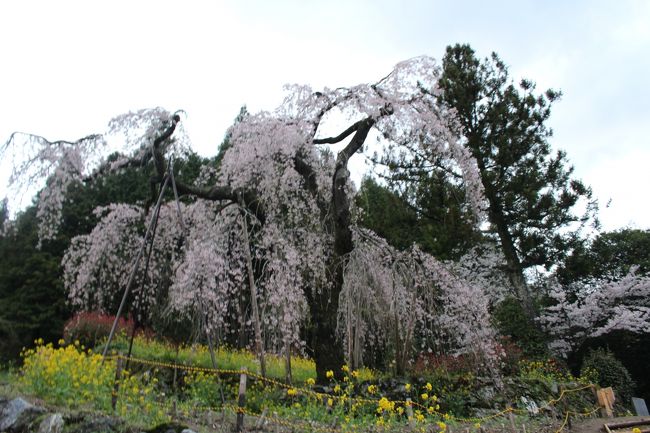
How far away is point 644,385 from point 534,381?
752 cm

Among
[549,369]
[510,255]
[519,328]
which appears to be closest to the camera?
[549,369]

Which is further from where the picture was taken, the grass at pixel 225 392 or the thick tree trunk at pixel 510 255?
the thick tree trunk at pixel 510 255

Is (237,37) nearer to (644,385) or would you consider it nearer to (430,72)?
(430,72)

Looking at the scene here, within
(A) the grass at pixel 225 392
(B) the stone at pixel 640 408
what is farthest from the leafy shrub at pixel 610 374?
(A) the grass at pixel 225 392

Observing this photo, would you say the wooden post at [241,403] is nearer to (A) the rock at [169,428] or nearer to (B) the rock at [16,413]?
(A) the rock at [169,428]

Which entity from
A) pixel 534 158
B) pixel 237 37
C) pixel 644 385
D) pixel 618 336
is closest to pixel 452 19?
pixel 237 37

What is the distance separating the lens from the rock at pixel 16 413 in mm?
3635

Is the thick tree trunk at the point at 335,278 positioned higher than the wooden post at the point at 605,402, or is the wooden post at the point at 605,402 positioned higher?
the thick tree trunk at the point at 335,278

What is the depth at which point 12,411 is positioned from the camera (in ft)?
12.3

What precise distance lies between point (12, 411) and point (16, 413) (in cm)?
10

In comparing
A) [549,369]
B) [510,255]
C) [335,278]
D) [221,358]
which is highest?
[510,255]

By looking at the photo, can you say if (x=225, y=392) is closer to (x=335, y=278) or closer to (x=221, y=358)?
(x=221, y=358)

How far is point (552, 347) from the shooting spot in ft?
40.2

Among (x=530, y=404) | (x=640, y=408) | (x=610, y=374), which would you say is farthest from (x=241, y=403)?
(x=610, y=374)
